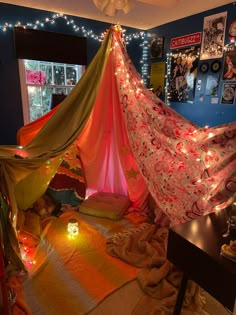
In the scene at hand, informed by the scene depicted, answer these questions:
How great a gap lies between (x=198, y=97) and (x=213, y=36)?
0.79 metres

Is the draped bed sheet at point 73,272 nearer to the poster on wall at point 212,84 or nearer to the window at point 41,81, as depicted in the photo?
the window at point 41,81

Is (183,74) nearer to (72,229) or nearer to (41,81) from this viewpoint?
(41,81)

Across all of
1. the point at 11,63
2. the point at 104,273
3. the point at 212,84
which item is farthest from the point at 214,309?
the point at 11,63

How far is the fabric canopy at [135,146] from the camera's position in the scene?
1.43m

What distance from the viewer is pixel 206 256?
906 millimetres

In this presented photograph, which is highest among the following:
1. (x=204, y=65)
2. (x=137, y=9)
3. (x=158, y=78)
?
(x=137, y=9)

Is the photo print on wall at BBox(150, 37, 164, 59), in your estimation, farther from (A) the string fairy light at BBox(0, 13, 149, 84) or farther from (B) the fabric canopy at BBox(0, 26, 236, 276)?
(B) the fabric canopy at BBox(0, 26, 236, 276)

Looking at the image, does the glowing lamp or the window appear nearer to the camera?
the glowing lamp

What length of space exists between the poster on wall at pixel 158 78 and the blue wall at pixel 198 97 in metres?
0.17

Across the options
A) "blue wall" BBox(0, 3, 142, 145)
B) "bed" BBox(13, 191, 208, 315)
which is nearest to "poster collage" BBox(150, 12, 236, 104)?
"blue wall" BBox(0, 3, 142, 145)

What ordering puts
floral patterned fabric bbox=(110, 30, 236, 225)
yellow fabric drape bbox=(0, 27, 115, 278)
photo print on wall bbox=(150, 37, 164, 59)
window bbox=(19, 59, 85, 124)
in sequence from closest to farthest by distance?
1. floral patterned fabric bbox=(110, 30, 236, 225)
2. yellow fabric drape bbox=(0, 27, 115, 278)
3. window bbox=(19, 59, 85, 124)
4. photo print on wall bbox=(150, 37, 164, 59)

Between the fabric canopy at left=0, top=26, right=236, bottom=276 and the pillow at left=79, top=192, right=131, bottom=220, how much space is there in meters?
0.17

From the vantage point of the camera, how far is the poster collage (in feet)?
9.58

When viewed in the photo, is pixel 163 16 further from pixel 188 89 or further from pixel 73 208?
pixel 73 208
